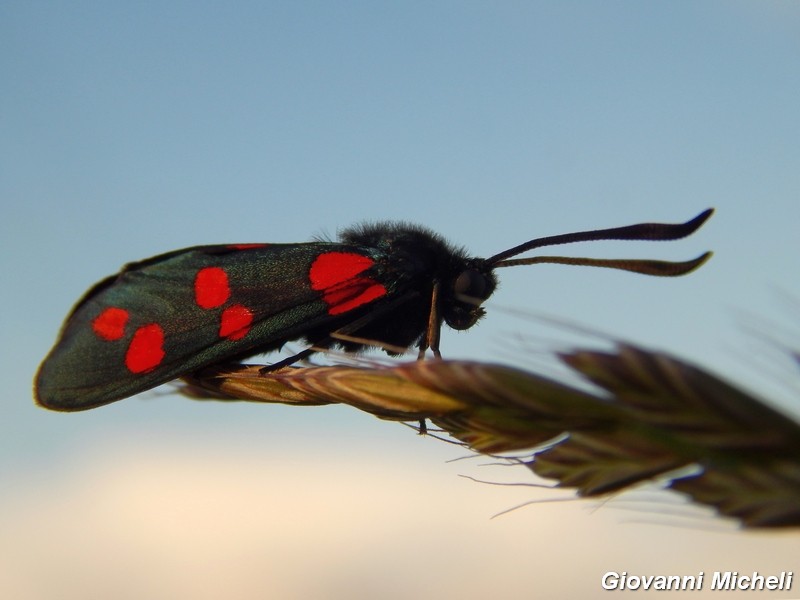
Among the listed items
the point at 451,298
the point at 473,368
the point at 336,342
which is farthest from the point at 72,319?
the point at 473,368

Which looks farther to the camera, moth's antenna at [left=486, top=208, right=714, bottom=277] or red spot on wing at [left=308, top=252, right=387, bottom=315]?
red spot on wing at [left=308, top=252, right=387, bottom=315]

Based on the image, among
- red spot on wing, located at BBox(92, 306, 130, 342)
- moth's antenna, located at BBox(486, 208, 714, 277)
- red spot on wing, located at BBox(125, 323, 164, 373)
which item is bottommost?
moth's antenna, located at BBox(486, 208, 714, 277)

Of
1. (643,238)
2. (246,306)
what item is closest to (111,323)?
(246,306)

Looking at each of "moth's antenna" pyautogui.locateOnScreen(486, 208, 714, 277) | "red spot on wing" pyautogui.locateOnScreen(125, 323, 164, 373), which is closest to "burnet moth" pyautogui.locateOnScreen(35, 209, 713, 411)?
"red spot on wing" pyautogui.locateOnScreen(125, 323, 164, 373)

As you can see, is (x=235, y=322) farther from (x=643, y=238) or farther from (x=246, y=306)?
(x=643, y=238)

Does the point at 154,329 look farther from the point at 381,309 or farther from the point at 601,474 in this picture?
the point at 601,474

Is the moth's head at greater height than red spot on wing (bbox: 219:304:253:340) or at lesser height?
lesser

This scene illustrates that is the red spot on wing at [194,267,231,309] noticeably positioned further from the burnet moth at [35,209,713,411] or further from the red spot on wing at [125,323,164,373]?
the red spot on wing at [125,323,164,373]
